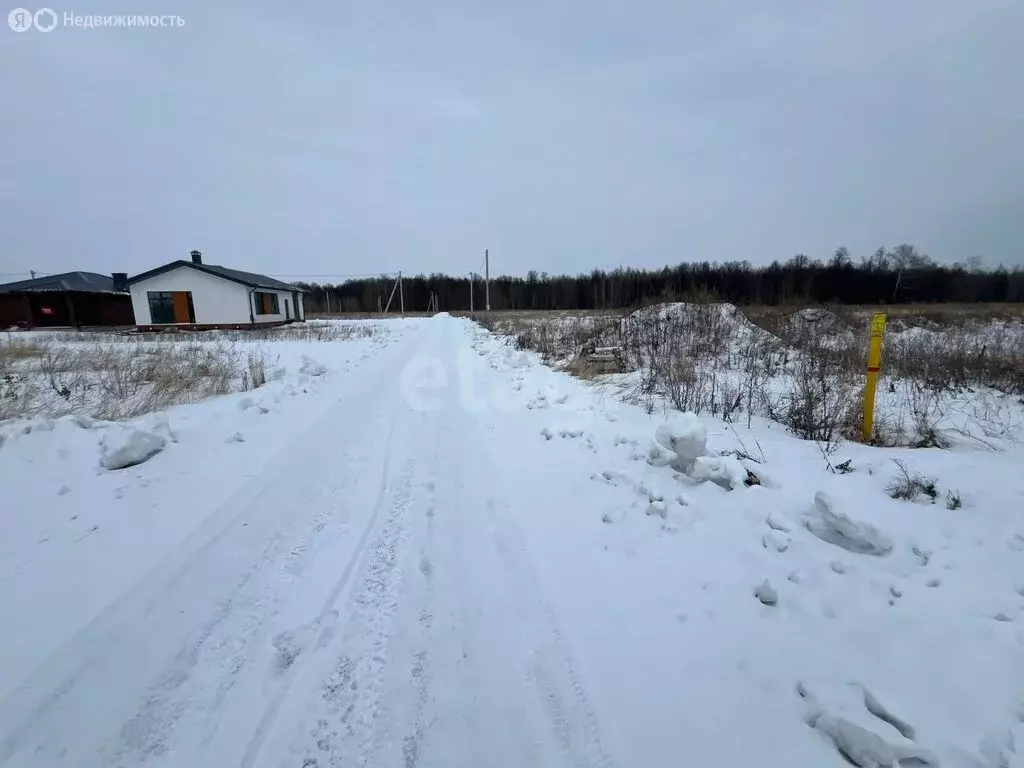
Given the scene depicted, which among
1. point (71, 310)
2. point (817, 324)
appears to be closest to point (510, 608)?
point (817, 324)

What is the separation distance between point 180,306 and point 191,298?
83 centimetres

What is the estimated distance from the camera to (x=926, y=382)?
7.82 meters

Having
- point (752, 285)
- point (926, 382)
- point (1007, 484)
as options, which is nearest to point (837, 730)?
point (1007, 484)

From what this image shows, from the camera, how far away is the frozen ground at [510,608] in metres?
1.88

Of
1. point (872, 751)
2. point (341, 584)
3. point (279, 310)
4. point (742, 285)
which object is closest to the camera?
point (872, 751)

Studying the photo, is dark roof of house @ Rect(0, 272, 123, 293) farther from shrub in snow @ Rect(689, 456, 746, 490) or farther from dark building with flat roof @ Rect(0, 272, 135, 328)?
shrub in snow @ Rect(689, 456, 746, 490)

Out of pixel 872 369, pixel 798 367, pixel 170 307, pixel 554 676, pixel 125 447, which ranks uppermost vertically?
pixel 170 307

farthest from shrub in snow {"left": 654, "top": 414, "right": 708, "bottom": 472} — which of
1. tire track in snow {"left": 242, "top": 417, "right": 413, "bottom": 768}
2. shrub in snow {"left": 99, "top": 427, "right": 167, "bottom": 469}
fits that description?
shrub in snow {"left": 99, "top": 427, "right": 167, "bottom": 469}

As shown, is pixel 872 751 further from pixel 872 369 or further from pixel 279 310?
pixel 279 310

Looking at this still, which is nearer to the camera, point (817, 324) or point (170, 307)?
point (817, 324)

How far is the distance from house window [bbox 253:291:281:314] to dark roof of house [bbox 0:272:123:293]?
11.8 meters

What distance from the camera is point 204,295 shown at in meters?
27.5

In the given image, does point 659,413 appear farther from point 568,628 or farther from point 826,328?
point 826,328

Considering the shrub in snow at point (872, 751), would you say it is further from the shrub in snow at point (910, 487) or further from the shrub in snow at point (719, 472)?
the shrub in snow at point (910, 487)
